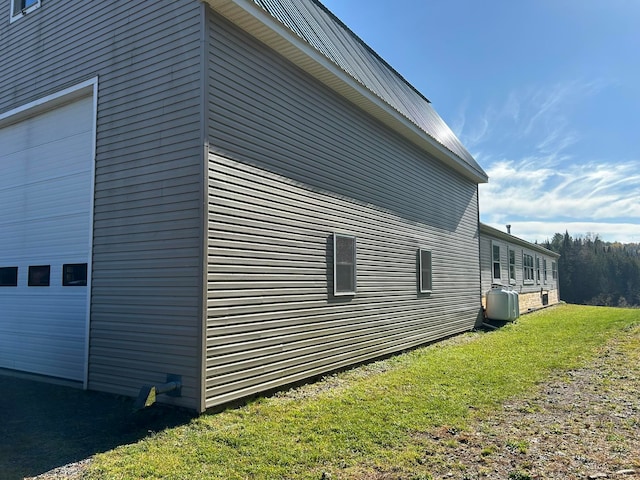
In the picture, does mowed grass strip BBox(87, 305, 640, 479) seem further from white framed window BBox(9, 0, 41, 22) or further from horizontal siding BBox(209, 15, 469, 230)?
white framed window BBox(9, 0, 41, 22)

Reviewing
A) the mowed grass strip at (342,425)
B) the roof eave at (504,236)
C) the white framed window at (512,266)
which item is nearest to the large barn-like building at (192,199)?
the mowed grass strip at (342,425)

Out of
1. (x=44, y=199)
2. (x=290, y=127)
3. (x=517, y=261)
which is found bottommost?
(x=517, y=261)

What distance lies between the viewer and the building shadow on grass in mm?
4051

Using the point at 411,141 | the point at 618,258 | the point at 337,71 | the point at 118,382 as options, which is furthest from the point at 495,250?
the point at 618,258

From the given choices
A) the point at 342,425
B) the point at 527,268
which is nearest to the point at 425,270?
the point at 342,425

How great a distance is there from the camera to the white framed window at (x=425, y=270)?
10.6 metres

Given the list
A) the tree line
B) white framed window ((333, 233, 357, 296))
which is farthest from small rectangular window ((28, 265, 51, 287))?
the tree line

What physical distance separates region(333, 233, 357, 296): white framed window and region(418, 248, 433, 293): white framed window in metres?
3.01

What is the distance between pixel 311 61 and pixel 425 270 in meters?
5.83

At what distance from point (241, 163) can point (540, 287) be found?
2205 centimetres

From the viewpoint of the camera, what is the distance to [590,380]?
6.90 meters

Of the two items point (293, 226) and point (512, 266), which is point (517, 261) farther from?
point (293, 226)

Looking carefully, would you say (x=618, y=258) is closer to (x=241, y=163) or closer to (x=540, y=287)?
(x=540, y=287)

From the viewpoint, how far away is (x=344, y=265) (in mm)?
7883
